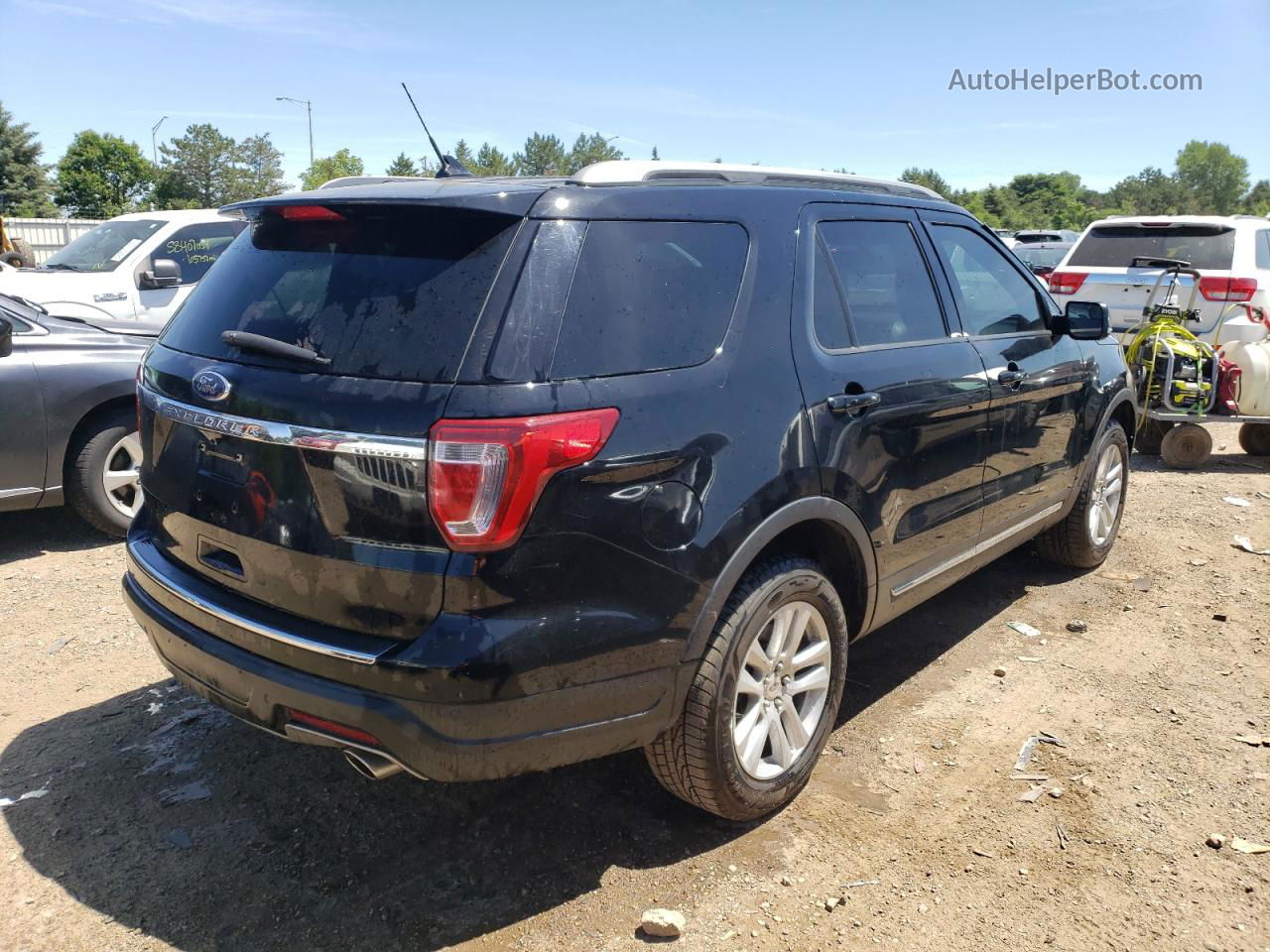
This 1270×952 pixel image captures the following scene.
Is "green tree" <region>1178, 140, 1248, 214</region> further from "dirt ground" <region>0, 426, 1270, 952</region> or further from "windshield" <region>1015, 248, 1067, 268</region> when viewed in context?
"dirt ground" <region>0, 426, 1270, 952</region>


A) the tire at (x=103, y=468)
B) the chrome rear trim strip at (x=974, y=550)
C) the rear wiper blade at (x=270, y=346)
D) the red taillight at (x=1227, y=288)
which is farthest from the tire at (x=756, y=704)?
the red taillight at (x=1227, y=288)

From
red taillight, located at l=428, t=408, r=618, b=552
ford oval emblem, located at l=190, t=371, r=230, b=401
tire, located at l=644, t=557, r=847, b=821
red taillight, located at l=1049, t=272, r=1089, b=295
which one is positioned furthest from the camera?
red taillight, located at l=1049, t=272, r=1089, b=295

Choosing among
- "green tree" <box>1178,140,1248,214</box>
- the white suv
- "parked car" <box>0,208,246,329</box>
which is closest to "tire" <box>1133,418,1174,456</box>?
the white suv

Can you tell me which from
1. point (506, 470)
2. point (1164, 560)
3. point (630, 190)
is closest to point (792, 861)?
point (506, 470)

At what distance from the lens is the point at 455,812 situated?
3.20 meters

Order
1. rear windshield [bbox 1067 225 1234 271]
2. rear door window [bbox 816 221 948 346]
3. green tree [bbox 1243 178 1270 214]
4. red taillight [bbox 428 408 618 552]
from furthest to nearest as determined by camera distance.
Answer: green tree [bbox 1243 178 1270 214] → rear windshield [bbox 1067 225 1234 271] → rear door window [bbox 816 221 948 346] → red taillight [bbox 428 408 618 552]

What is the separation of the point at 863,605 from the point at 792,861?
0.90 meters

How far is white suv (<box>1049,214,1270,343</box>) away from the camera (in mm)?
9148

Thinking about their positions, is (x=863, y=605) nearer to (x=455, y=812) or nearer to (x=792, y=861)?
(x=792, y=861)

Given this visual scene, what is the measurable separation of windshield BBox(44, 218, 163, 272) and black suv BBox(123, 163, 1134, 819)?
766cm

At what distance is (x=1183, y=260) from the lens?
378 inches

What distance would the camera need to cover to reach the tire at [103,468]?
557cm

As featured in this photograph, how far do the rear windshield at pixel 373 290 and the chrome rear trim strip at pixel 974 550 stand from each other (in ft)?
6.39

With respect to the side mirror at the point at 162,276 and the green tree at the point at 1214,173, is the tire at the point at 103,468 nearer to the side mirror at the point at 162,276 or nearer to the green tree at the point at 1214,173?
the side mirror at the point at 162,276
